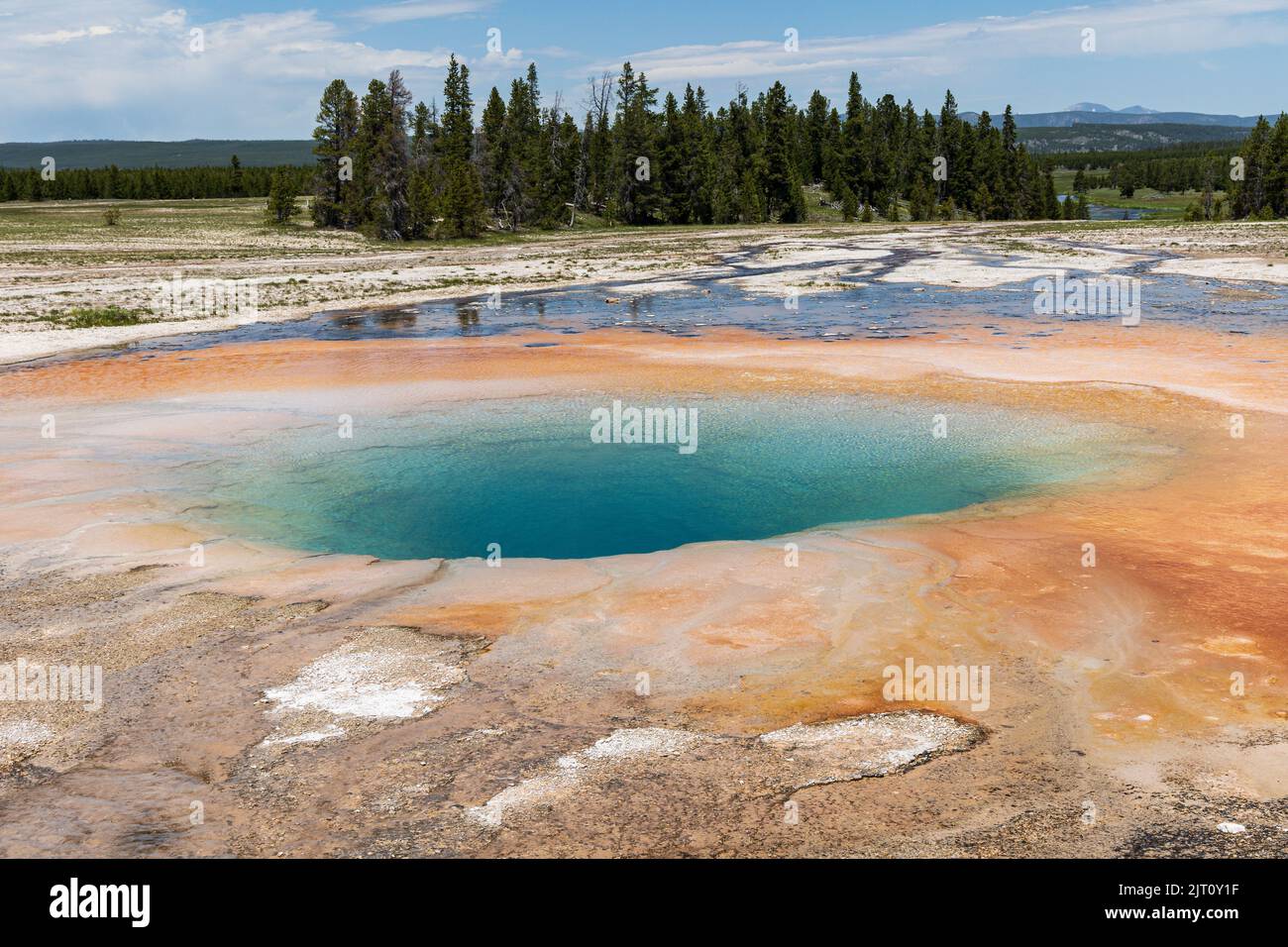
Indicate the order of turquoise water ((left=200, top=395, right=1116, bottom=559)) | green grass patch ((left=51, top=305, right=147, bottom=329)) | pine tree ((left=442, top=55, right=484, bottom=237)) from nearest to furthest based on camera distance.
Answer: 1. turquoise water ((left=200, top=395, right=1116, bottom=559))
2. green grass patch ((left=51, top=305, right=147, bottom=329))
3. pine tree ((left=442, top=55, right=484, bottom=237))

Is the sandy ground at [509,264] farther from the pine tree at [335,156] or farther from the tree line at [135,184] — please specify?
the tree line at [135,184]

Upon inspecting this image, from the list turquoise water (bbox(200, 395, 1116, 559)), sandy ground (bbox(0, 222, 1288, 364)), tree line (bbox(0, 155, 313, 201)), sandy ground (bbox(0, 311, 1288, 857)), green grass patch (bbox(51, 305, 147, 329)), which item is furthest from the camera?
tree line (bbox(0, 155, 313, 201))

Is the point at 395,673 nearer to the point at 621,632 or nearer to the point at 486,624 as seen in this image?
the point at 486,624

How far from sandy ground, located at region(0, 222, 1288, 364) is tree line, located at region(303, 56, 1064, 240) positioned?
4.45 m

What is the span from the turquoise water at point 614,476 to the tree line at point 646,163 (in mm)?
47264

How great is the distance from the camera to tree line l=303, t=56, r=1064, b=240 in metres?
61.4

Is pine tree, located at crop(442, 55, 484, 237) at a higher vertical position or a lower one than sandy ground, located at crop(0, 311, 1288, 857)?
higher

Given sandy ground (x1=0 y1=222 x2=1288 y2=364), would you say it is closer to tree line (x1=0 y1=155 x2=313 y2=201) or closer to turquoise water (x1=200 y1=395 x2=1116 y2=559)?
turquoise water (x1=200 y1=395 x2=1116 y2=559)

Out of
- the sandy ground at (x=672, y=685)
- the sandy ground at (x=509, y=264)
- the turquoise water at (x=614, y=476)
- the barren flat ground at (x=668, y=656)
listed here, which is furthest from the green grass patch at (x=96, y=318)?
the sandy ground at (x=672, y=685)

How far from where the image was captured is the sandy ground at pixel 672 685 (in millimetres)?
5383

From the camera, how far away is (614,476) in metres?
12.9

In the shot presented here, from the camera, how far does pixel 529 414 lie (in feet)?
52.6

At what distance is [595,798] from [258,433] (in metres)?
10.5

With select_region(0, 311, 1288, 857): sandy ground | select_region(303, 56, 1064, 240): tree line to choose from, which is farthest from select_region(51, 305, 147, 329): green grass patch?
select_region(303, 56, 1064, 240): tree line
